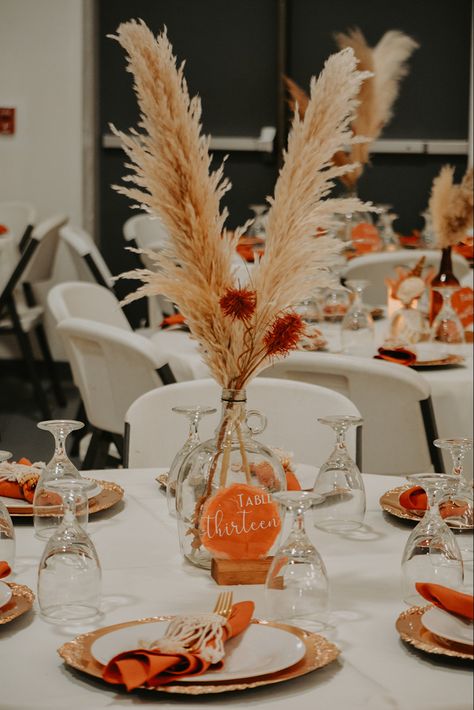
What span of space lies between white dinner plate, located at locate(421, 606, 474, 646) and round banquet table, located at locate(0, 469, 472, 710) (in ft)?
0.09

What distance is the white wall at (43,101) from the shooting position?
743cm

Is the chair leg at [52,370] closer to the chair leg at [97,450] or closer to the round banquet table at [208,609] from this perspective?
the chair leg at [97,450]

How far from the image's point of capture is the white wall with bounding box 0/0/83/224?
7426 mm

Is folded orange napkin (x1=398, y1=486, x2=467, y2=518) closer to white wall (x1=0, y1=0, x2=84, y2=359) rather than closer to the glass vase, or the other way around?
the glass vase

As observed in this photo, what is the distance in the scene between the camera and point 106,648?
1.24m

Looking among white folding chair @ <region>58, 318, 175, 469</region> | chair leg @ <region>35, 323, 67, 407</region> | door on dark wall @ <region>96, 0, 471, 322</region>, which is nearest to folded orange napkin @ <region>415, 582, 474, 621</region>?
white folding chair @ <region>58, 318, 175, 469</region>

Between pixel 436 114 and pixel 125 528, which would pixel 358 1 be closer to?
pixel 436 114

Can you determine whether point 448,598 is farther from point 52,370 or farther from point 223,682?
point 52,370

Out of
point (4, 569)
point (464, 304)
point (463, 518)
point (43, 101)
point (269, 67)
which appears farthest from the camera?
point (269, 67)

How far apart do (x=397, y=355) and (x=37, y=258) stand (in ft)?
11.3

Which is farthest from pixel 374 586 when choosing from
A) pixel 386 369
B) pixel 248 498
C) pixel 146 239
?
pixel 146 239

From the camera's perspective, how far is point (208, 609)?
4.71 feet

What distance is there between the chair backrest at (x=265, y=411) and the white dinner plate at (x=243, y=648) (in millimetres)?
1055

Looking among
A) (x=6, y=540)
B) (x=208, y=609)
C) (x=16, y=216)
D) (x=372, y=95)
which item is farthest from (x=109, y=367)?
(x=16, y=216)
